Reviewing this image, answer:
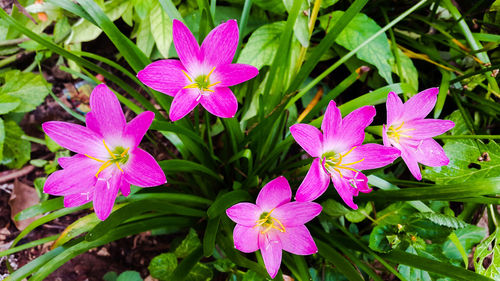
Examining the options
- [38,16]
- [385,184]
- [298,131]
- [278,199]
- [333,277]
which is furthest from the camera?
[38,16]

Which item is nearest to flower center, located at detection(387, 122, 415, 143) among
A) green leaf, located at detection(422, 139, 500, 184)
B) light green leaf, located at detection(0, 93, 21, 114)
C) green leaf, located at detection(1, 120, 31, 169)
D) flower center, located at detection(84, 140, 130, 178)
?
green leaf, located at detection(422, 139, 500, 184)

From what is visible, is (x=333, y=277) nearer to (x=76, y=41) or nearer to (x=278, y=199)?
(x=278, y=199)

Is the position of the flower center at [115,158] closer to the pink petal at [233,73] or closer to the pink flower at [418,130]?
the pink petal at [233,73]

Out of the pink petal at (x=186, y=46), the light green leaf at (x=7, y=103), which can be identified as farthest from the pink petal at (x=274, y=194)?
the light green leaf at (x=7, y=103)

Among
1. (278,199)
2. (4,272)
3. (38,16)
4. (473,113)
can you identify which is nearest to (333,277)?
(278,199)

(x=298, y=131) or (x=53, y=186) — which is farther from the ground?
(x=298, y=131)

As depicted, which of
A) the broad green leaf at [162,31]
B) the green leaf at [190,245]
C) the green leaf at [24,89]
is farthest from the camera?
the green leaf at [24,89]
